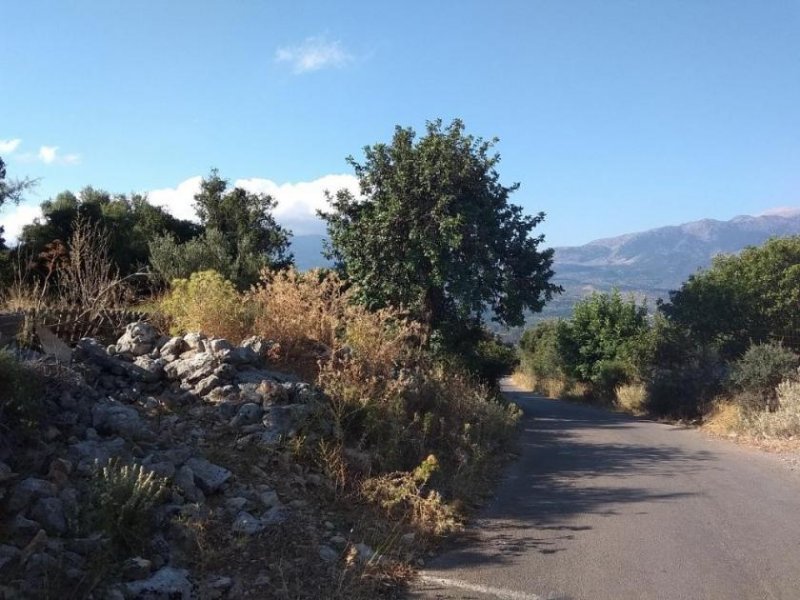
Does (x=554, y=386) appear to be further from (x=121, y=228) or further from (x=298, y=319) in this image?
(x=298, y=319)

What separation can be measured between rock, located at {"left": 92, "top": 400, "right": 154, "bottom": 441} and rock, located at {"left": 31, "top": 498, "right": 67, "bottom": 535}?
142 centimetres

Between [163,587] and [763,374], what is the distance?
15.8 m

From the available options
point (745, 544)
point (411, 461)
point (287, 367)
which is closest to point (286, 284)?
point (287, 367)

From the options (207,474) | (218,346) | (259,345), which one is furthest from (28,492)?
(259,345)

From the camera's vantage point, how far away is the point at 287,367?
8.99 m

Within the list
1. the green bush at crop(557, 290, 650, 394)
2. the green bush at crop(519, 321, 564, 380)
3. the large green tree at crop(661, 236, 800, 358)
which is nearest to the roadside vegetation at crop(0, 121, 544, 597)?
the large green tree at crop(661, 236, 800, 358)

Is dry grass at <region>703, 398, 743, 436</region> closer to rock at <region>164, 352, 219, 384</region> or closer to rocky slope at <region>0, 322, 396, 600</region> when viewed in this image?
rocky slope at <region>0, 322, 396, 600</region>

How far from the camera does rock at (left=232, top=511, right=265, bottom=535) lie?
16.4 ft

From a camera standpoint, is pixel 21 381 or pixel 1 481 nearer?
pixel 1 481

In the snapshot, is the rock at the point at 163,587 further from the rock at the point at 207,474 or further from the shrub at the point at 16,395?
the shrub at the point at 16,395

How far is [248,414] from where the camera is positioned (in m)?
6.92

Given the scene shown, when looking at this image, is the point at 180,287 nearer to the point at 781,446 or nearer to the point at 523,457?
the point at 523,457

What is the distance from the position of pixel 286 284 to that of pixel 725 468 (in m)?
7.38

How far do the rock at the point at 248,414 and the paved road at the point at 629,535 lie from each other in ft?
8.00
